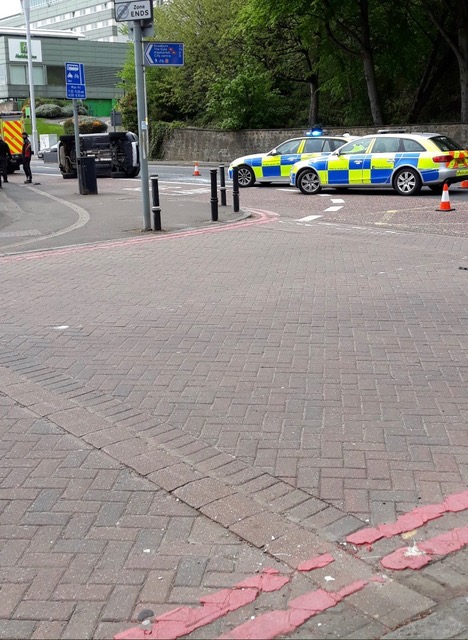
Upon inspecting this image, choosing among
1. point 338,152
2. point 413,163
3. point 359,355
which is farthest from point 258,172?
point 359,355

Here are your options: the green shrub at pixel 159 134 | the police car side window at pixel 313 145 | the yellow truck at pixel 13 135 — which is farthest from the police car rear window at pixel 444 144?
the green shrub at pixel 159 134

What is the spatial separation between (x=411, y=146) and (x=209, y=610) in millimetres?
17257

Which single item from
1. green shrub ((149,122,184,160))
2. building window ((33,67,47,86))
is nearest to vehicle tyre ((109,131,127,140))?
green shrub ((149,122,184,160))

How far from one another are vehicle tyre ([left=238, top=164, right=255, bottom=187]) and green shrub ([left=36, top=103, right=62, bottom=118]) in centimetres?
5951

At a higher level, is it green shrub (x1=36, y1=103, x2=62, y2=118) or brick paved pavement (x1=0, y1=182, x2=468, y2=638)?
green shrub (x1=36, y1=103, x2=62, y2=118)

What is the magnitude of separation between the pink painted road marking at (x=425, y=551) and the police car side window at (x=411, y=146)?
643 inches

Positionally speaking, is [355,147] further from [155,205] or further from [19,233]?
[19,233]

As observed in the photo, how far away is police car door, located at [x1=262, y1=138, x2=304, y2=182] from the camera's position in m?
22.6

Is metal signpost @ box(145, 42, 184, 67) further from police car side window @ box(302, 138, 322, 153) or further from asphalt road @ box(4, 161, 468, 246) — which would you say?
police car side window @ box(302, 138, 322, 153)

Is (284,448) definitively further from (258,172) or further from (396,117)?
(396,117)

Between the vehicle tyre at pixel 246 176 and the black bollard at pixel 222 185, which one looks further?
the vehicle tyre at pixel 246 176

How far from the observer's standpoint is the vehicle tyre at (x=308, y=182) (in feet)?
68.8

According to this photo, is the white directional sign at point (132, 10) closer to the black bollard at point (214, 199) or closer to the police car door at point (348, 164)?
the black bollard at point (214, 199)

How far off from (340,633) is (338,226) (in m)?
12.5
